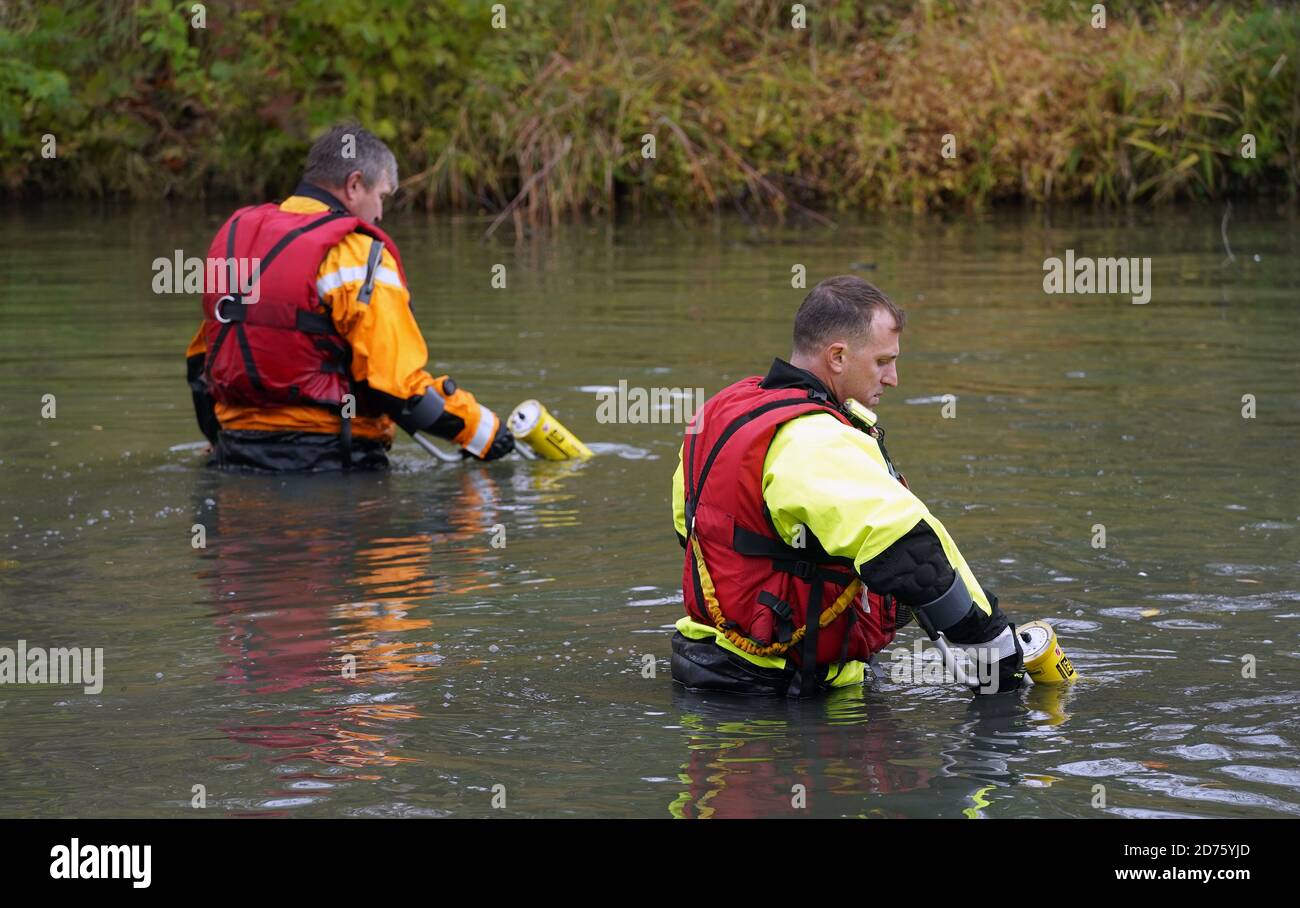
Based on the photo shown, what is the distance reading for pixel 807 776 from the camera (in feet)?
16.2

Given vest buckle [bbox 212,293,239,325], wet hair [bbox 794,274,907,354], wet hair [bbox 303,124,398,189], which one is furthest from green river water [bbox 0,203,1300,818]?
wet hair [bbox 303,124,398,189]

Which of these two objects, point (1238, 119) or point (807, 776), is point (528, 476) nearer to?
point (807, 776)

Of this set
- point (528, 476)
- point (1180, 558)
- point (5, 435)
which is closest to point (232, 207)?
point (5, 435)

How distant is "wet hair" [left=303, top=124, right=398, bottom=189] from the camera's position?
8.68 m

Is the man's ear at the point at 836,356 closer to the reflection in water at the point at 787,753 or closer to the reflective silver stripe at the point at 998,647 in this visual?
the reflective silver stripe at the point at 998,647

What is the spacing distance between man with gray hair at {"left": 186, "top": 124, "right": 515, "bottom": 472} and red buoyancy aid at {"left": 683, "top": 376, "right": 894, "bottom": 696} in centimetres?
366

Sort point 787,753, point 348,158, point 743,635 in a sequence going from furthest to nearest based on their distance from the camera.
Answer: point 348,158, point 743,635, point 787,753

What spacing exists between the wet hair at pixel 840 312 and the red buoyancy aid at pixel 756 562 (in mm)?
166

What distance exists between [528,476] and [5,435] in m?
2.91

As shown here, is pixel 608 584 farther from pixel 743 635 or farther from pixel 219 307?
pixel 219 307

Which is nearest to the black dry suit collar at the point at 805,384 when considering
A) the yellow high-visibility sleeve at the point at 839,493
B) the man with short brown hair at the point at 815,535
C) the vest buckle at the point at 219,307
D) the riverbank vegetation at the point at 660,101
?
the man with short brown hair at the point at 815,535

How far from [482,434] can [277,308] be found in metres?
1.13

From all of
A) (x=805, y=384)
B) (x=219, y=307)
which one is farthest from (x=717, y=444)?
(x=219, y=307)

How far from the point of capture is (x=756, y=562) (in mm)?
5113
